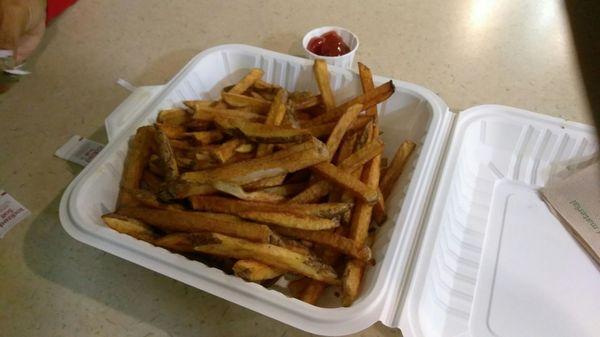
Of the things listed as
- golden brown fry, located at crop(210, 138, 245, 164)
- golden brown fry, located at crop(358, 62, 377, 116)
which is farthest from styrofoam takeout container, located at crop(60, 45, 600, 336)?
golden brown fry, located at crop(210, 138, 245, 164)

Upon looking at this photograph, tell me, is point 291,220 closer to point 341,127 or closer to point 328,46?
point 341,127

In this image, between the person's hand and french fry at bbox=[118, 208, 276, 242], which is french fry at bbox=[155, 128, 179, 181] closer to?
french fry at bbox=[118, 208, 276, 242]

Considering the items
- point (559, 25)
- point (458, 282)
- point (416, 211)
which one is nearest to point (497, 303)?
point (458, 282)

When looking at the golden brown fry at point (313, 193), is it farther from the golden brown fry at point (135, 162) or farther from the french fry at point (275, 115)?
the golden brown fry at point (135, 162)

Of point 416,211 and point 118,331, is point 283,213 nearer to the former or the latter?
point 416,211

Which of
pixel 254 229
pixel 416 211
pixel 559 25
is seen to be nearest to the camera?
pixel 254 229

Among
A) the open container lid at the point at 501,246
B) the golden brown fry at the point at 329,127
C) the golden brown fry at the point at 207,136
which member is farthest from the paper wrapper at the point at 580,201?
the golden brown fry at the point at 207,136
